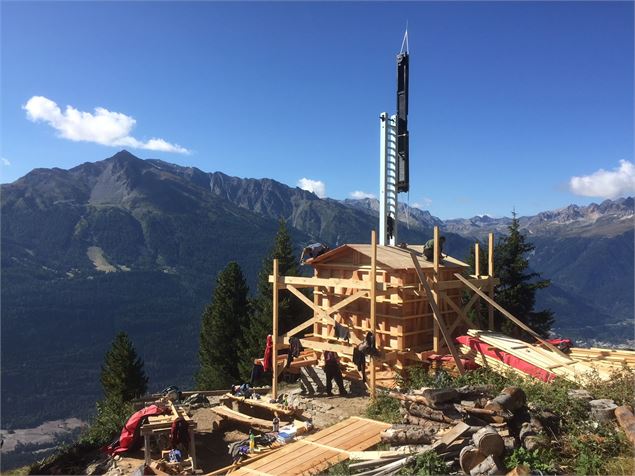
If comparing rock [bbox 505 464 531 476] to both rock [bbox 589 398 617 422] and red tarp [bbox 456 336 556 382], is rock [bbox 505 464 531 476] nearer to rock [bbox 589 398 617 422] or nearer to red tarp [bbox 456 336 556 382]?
rock [bbox 589 398 617 422]

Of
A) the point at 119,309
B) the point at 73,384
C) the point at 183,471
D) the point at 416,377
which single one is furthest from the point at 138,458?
the point at 119,309

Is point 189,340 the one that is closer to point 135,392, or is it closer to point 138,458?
point 135,392

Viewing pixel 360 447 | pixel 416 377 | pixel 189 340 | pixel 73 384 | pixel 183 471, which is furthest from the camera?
pixel 189 340

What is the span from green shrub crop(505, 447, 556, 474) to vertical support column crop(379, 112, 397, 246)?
13.0 meters

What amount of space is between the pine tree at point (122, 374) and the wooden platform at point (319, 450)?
22544 mm

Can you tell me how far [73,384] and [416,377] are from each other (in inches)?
6032

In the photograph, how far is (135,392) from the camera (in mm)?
31109

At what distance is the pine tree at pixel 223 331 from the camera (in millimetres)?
33188

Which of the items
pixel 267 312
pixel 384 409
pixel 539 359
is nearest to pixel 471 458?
pixel 384 409

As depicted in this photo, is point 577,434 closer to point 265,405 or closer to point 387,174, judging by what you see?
point 265,405

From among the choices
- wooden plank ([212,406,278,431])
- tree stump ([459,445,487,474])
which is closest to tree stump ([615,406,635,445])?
tree stump ([459,445,487,474])

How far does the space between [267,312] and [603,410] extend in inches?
986

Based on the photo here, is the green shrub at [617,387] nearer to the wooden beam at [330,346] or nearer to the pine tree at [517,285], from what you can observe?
the wooden beam at [330,346]

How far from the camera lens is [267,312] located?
1292 inches
